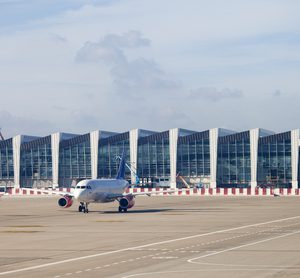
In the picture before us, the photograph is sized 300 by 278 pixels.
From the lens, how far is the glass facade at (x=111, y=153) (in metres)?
178

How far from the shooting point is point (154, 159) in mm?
176375

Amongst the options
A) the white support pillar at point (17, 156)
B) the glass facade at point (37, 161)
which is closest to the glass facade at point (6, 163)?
the white support pillar at point (17, 156)

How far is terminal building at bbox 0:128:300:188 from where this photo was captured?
168375 mm

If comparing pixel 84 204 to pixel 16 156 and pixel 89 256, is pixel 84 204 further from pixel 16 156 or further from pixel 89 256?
pixel 16 156

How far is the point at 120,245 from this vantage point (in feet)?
133

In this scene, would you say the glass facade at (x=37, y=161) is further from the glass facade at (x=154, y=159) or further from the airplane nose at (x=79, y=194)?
the airplane nose at (x=79, y=194)

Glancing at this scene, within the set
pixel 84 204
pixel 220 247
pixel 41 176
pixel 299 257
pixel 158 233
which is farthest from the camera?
pixel 41 176

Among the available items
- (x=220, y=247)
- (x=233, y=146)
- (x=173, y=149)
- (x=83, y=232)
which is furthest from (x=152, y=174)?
(x=220, y=247)

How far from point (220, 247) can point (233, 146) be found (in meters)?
133

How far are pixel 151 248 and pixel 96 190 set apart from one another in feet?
130

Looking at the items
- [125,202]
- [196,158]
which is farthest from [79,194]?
[196,158]

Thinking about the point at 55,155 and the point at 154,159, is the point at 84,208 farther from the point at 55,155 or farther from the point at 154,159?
the point at 55,155

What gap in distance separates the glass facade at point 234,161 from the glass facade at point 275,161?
8.63 feet

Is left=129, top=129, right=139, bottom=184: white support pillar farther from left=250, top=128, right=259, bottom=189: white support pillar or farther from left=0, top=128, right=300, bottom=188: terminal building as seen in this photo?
left=250, top=128, right=259, bottom=189: white support pillar
